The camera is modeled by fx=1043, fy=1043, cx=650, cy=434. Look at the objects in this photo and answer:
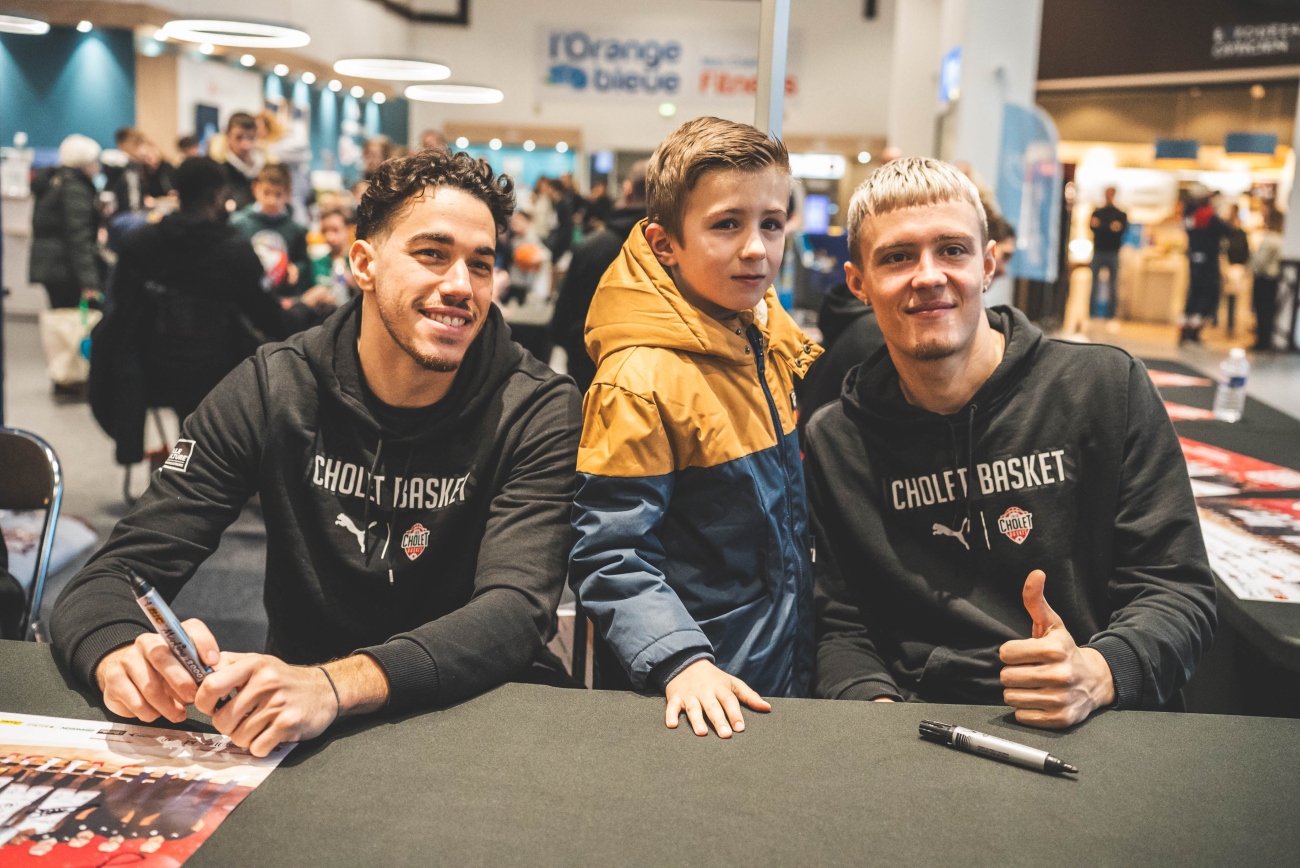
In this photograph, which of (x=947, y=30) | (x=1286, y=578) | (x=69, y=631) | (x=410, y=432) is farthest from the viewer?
(x=947, y=30)

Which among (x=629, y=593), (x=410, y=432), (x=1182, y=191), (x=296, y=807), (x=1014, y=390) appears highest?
(x=1182, y=191)

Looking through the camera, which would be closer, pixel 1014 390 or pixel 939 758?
pixel 939 758

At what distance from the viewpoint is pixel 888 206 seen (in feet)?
5.69

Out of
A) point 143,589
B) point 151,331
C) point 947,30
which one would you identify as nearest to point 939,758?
point 143,589

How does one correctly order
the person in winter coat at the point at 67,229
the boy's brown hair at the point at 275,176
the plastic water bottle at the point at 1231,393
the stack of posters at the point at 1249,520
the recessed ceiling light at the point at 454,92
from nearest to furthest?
the stack of posters at the point at 1249,520 → the plastic water bottle at the point at 1231,393 → the boy's brown hair at the point at 275,176 → the person in winter coat at the point at 67,229 → the recessed ceiling light at the point at 454,92

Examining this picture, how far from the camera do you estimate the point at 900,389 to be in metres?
1.81

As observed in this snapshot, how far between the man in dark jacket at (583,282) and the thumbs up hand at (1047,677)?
3323 mm

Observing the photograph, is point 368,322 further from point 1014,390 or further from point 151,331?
point 151,331

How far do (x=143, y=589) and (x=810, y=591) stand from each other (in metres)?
1.04

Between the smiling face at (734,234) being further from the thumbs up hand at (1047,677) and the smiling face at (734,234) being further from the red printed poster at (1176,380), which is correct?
the red printed poster at (1176,380)

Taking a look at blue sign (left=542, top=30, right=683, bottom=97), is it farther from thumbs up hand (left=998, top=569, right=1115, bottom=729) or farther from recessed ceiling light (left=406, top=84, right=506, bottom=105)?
thumbs up hand (left=998, top=569, right=1115, bottom=729)

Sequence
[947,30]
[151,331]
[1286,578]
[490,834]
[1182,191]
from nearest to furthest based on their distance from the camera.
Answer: [490,834]
[1286,578]
[151,331]
[947,30]
[1182,191]

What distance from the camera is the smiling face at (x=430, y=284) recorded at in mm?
1690

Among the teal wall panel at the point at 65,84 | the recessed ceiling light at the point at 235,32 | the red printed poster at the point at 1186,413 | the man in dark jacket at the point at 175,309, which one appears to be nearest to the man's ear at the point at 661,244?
the red printed poster at the point at 1186,413
